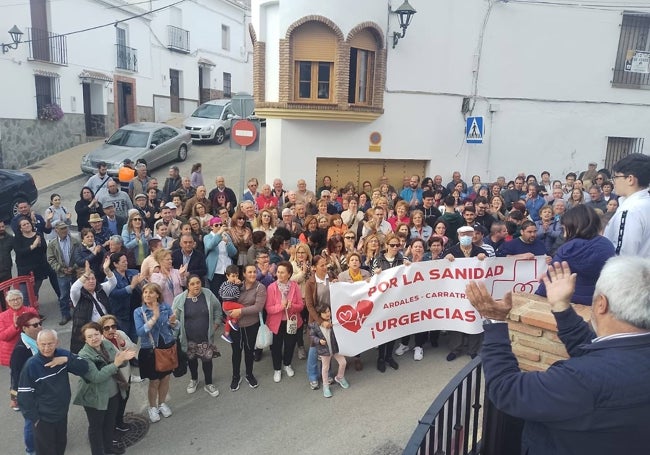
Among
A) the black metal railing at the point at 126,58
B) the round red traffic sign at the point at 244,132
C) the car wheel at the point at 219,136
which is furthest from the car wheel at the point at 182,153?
the round red traffic sign at the point at 244,132

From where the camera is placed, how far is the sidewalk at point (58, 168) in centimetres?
1738

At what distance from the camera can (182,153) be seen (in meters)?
19.7

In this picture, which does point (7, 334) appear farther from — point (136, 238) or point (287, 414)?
point (287, 414)

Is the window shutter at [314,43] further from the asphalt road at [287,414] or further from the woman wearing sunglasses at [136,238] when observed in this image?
the asphalt road at [287,414]

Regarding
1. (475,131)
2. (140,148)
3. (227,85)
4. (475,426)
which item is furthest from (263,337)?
(227,85)

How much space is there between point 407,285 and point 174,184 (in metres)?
7.46

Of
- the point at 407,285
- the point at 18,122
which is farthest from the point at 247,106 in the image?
the point at 18,122

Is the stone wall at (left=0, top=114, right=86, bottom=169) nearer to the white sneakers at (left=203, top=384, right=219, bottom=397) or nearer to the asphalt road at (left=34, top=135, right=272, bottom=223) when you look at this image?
the asphalt road at (left=34, top=135, right=272, bottom=223)

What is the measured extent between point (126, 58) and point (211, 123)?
658 cm

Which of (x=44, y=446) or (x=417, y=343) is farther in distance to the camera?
(x=417, y=343)

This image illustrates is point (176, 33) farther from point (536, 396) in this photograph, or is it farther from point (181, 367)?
point (536, 396)

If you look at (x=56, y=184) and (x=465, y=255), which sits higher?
(x=465, y=255)

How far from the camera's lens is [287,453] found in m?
4.93

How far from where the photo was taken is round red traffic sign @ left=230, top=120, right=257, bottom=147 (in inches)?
394
